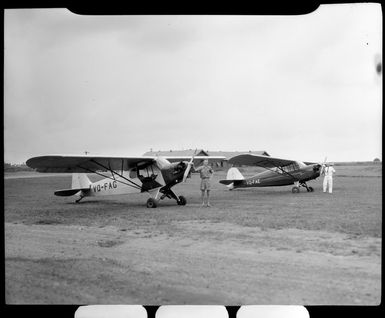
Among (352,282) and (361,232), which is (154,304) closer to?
(352,282)

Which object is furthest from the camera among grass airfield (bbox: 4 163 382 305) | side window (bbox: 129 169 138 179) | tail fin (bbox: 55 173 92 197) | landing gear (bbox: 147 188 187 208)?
tail fin (bbox: 55 173 92 197)

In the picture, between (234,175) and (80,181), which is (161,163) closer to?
(80,181)

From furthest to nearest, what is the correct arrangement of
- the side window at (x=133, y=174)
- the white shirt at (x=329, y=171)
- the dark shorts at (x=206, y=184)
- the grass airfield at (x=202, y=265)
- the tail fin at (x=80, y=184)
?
1. the white shirt at (x=329, y=171)
2. the tail fin at (x=80, y=184)
3. the side window at (x=133, y=174)
4. the dark shorts at (x=206, y=184)
5. the grass airfield at (x=202, y=265)

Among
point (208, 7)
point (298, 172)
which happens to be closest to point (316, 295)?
point (208, 7)

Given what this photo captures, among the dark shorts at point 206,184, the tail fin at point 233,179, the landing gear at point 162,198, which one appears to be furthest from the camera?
the tail fin at point 233,179

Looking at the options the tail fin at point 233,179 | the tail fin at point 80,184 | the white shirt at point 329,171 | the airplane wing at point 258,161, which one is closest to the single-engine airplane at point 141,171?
the tail fin at point 80,184

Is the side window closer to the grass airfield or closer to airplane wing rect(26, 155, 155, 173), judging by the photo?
airplane wing rect(26, 155, 155, 173)

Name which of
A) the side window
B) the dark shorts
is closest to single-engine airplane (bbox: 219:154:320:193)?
the dark shorts

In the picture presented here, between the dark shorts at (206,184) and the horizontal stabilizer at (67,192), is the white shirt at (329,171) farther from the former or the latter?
the horizontal stabilizer at (67,192)
